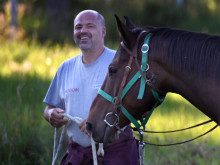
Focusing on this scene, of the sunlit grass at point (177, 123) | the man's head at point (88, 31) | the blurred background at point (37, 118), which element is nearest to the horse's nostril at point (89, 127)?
the man's head at point (88, 31)

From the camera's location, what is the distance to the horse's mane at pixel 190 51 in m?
3.05

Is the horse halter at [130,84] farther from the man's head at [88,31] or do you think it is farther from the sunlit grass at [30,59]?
the sunlit grass at [30,59]

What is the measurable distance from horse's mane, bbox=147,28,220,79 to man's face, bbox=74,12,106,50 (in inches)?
34.9

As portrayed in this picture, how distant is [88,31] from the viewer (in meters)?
3.99

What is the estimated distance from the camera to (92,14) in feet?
13.2

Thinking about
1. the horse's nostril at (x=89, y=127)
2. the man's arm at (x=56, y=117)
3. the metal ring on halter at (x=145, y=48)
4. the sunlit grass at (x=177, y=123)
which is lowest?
the sunlit grass at (x=177, y=123)

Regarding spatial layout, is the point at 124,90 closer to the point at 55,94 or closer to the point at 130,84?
the point at 130,84

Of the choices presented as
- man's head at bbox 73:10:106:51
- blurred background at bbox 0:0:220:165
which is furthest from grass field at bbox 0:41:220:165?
man's head at bbox 73:10:106:51

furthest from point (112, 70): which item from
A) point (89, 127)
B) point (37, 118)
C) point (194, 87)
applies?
point (37, 118)

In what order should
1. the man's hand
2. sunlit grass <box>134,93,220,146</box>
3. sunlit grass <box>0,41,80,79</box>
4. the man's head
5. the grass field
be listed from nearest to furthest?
the man's hand, the man's head, the grass field, sunlit grass <box>134,93,220,146</box>, sunlit grass <box>0,41,80,79</box>

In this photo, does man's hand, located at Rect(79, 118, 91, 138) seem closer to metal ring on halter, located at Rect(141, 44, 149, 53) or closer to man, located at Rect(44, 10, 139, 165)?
man, located at Rect(44, 10, 139, 165)

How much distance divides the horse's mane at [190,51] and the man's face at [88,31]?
2.91 ft

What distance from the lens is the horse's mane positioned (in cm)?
305

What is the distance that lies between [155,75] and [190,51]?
0.29 metres
